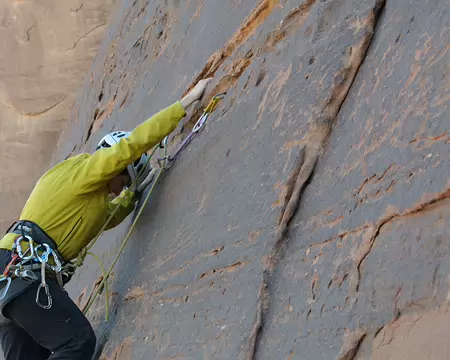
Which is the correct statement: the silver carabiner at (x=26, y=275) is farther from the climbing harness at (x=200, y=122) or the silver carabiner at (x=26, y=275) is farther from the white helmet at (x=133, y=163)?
the climbing harness at (x=200, y=122)

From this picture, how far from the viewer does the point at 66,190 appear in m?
3.28

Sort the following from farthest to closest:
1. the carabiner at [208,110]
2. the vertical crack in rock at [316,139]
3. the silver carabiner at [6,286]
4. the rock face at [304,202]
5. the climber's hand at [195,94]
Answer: the climber's hand at [195,94], the carabiner at [208,110], the silver carabiner at [6,286], the vertical crack in rock at [316,139], the rock face at [304,202]

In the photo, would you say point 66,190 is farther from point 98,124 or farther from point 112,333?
point 98,124

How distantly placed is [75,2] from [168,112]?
4.24 meters

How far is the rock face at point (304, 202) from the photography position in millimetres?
1843

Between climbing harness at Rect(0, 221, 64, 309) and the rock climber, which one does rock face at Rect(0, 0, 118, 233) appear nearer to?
the rock climber

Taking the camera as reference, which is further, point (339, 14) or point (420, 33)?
point (339, 14)

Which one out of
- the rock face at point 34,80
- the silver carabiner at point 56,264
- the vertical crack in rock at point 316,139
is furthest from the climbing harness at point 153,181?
Answer: the rock face at point 34,80

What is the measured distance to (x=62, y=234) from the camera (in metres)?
3.33

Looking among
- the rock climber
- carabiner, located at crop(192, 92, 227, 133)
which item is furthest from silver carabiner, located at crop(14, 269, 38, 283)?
carabiner, located at crop(192, 92, 227, 133)

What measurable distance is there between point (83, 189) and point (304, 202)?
4.24 ft

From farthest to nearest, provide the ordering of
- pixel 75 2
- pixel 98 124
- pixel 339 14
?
pixel 75 2
pixel 98 124
pixel 339 14

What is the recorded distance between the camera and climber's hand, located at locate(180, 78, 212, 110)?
3.35m

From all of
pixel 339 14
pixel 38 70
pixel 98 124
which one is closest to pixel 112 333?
pixel 339 14
